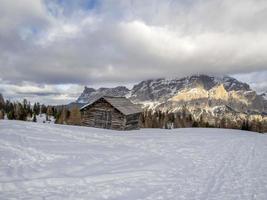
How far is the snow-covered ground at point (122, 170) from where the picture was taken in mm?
13188

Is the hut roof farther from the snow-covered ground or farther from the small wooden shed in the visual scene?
the snow-covered ground

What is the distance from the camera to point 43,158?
18.9 m

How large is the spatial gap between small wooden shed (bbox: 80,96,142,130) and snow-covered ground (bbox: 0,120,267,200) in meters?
20.3

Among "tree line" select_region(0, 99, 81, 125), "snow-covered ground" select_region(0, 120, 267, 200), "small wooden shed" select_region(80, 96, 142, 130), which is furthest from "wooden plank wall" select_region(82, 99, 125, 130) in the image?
"tree line" select_region(0, 99, 81, 125)

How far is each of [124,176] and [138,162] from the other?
362 centimetres

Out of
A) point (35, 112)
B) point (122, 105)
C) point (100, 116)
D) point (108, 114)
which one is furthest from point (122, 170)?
point (35, 112)

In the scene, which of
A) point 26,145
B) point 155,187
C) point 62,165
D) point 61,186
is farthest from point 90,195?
point 26,145

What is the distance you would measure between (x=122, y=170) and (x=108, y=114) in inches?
1245

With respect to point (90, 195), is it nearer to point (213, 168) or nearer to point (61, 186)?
point (61, 186)

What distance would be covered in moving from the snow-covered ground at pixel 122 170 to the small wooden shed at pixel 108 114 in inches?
798

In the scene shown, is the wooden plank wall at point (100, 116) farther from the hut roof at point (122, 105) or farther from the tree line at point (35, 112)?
the tree line at point (35, 112)

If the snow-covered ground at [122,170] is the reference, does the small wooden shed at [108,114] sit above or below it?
above

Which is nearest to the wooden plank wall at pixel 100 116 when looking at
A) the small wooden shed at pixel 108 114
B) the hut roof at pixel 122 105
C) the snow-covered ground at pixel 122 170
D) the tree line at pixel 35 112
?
the small wooden shed at pixel 108 114

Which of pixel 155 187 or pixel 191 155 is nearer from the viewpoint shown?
pixel 155 187
